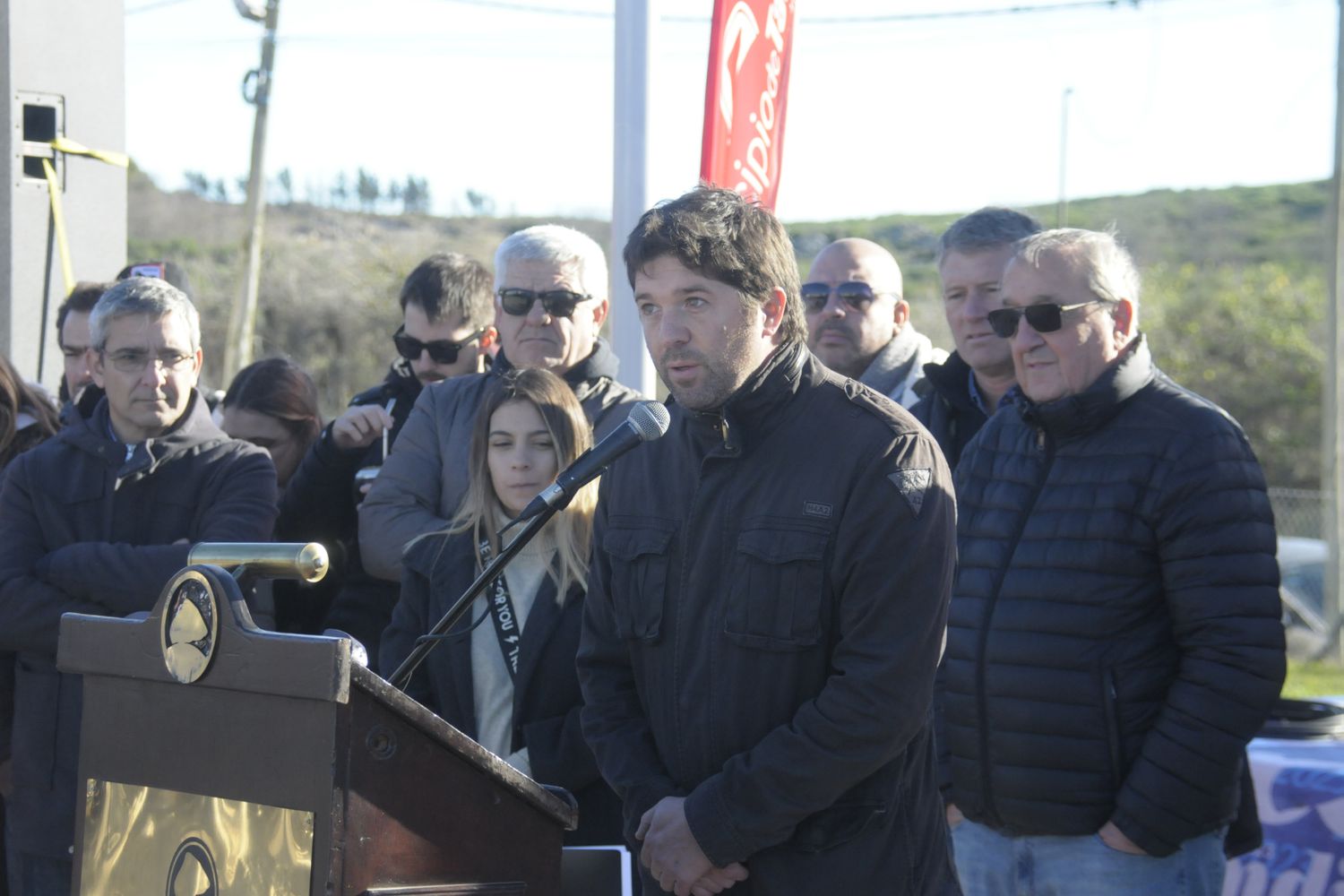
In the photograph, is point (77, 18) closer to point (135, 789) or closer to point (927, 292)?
point (135, 789)

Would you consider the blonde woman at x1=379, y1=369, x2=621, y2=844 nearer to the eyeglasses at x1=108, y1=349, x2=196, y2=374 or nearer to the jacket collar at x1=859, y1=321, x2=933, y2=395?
the eyeglasses at x1=108, y1=349, x2=196, y2=374

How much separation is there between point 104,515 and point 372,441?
85cm

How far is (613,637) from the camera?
2789mm

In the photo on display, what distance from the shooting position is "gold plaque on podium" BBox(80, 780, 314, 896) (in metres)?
1.73

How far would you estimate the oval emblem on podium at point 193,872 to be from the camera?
5.95ft

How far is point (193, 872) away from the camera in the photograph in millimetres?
1833

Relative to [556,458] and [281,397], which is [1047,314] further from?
[281,397]

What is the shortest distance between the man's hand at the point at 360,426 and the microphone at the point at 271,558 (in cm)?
241

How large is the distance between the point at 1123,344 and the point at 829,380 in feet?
3.25

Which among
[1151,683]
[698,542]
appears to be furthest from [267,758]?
[1151,683]

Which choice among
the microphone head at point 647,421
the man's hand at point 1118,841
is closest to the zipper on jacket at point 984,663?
the man's hand at point 1118,841

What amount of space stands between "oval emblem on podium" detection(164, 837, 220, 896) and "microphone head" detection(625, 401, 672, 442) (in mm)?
885

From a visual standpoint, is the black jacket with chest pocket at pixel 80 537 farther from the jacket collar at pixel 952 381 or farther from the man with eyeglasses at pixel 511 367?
the jacket collar at pixel 952 381

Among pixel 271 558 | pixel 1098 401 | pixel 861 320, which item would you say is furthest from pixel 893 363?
pixel 271 558
